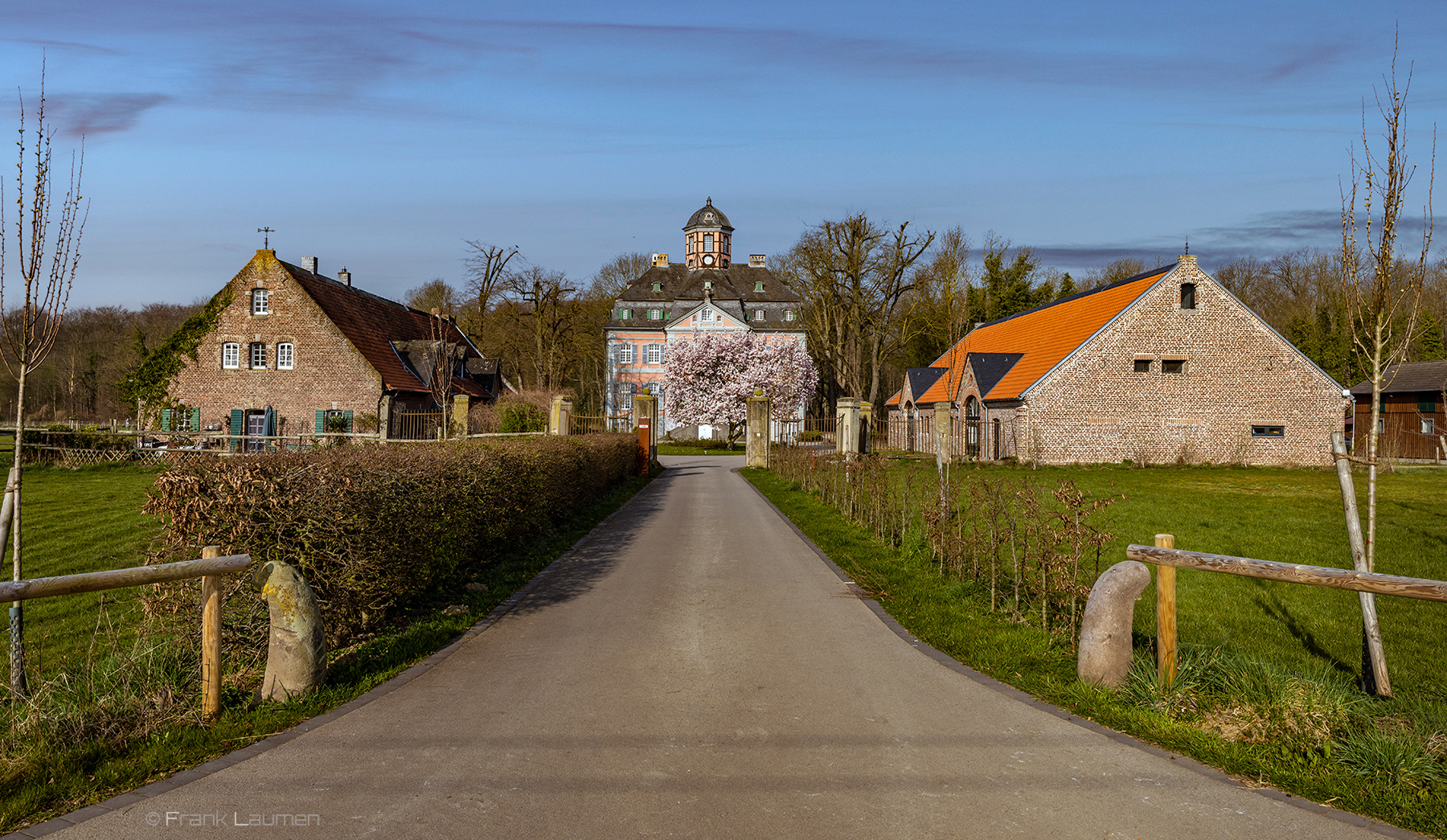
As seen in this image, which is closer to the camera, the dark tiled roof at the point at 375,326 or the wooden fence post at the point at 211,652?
the wooden fence post at the point at 211,652

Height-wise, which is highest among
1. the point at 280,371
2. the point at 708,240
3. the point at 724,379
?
the point at 708,240

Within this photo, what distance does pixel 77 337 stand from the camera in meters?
61.5

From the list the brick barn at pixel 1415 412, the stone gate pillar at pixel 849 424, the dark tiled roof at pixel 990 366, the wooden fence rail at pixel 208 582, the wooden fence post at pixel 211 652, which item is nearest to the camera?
the wooden fence rail at pixel 208 582

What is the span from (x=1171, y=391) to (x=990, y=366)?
7.21 m

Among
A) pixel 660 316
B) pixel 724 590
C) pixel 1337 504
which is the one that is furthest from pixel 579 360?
pixel 724 590

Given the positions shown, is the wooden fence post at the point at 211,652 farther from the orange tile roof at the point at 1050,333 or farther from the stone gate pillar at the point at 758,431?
the orange tile roof at the point at 1050,333

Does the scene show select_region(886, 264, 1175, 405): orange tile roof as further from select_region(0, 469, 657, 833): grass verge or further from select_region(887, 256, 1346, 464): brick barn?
select_region(0, 469, 657, 833): grass verge

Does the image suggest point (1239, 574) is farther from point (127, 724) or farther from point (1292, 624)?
point (127, 724)

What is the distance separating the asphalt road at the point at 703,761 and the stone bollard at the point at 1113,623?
0.59m

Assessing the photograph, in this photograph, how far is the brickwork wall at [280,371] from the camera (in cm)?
3541

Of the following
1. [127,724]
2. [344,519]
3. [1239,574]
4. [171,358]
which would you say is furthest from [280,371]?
[1239,574]

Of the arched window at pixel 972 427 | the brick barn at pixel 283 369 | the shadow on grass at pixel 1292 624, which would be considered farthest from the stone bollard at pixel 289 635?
the arched window at pixel 972 427

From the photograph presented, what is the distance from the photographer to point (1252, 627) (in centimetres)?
824

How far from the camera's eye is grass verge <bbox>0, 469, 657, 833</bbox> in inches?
166
